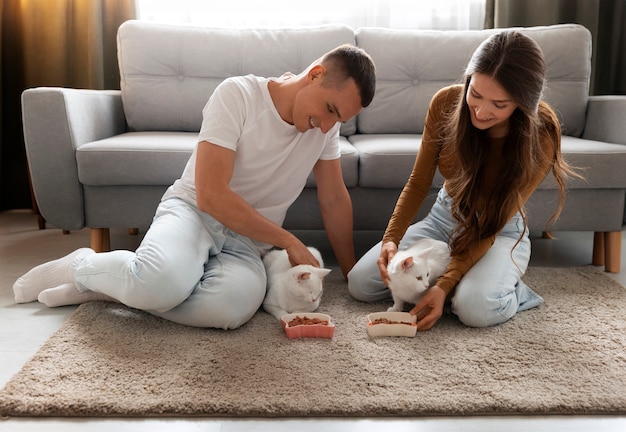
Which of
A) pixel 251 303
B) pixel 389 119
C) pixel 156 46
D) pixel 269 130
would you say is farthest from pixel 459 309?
pixel 156 46

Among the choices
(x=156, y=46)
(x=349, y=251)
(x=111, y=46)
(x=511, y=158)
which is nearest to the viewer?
(x=511, y=158)

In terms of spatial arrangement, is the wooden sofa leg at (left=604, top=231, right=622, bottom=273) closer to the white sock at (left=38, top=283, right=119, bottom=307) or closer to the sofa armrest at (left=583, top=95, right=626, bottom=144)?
the sofa armrest at (left=583, top=95, right=626, bottom=144)

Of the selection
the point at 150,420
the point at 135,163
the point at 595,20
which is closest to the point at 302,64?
the point at 135,163

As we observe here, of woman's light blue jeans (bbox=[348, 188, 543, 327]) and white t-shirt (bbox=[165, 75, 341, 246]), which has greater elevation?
white t-shirt (bbox=[165, 75, 341, 246])

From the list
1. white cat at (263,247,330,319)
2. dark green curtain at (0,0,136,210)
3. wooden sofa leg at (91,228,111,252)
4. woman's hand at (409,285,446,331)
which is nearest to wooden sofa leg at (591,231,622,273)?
woman's hand at (409,285,446,331)

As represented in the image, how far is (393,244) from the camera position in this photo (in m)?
1.82

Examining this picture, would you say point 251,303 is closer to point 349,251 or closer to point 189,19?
point 349,251

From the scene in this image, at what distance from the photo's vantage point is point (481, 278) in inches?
69.4

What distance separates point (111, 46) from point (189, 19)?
0.45 m

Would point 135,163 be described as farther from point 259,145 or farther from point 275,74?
point 275,74

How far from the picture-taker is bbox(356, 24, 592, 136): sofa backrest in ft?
9.13

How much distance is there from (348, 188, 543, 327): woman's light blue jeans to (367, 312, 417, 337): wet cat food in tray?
168 millimetres

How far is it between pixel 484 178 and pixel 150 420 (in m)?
1.14

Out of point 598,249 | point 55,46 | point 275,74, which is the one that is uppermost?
point 55,46
